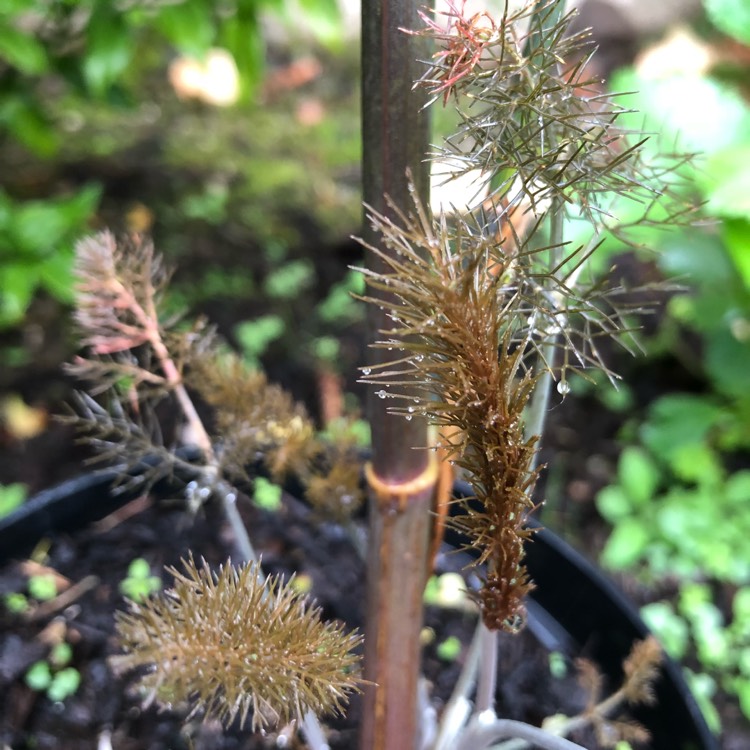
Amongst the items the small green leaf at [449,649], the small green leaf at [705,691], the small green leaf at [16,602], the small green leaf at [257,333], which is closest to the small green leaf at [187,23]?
the small green leaf at [257,333]

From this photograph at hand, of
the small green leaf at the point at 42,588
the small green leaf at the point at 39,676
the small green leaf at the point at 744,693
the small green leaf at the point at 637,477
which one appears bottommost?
the small green leaf at the point at 744,693

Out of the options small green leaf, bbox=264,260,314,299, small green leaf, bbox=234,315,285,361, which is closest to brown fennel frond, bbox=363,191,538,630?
small green leaf, bbox=234,315,285,361

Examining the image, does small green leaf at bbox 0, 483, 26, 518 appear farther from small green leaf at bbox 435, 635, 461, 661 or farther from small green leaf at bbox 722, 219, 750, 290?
small green leaf at bbox 722, 219, 750, 290

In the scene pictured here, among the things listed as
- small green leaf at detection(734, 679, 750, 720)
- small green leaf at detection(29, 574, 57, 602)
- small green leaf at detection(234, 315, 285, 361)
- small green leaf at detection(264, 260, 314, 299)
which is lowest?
small green leaf at detection(734, 679, 750, 720)

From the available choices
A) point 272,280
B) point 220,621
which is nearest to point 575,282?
point 220,621

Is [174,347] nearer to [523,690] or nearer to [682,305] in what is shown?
[523,690]

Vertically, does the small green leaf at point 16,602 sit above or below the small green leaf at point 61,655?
above

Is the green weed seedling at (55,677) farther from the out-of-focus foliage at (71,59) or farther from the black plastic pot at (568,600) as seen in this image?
the out-of-focus foliage at (71,59)
